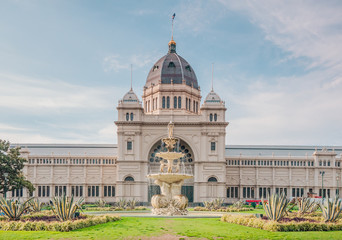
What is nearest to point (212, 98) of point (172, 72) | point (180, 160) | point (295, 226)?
point (172, 72)

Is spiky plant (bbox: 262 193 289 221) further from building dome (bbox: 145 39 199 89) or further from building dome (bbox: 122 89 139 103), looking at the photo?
Answer: building dome (bbox: 145 39 199 89)

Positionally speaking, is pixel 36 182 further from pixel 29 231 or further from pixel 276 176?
pixel 29 231

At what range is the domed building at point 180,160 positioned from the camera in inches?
2776

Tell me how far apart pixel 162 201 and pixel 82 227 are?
13.4 m

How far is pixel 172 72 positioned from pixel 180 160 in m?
16.9

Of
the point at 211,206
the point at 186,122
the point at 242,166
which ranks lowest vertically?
the point at 211,206

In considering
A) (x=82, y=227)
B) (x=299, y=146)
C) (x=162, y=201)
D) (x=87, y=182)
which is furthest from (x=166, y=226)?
(x=299, y=146)

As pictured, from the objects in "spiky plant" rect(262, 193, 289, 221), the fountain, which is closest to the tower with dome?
the fountain

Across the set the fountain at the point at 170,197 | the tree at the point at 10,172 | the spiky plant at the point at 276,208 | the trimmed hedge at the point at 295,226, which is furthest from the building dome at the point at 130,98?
the trimmed hedge at the point at 295,226

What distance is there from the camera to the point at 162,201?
132 feet

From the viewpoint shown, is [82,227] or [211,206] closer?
[82,227]

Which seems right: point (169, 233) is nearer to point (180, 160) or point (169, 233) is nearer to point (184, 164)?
point (184, 164)

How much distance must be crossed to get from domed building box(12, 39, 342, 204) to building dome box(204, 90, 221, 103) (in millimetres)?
171

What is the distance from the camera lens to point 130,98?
7262 cm
